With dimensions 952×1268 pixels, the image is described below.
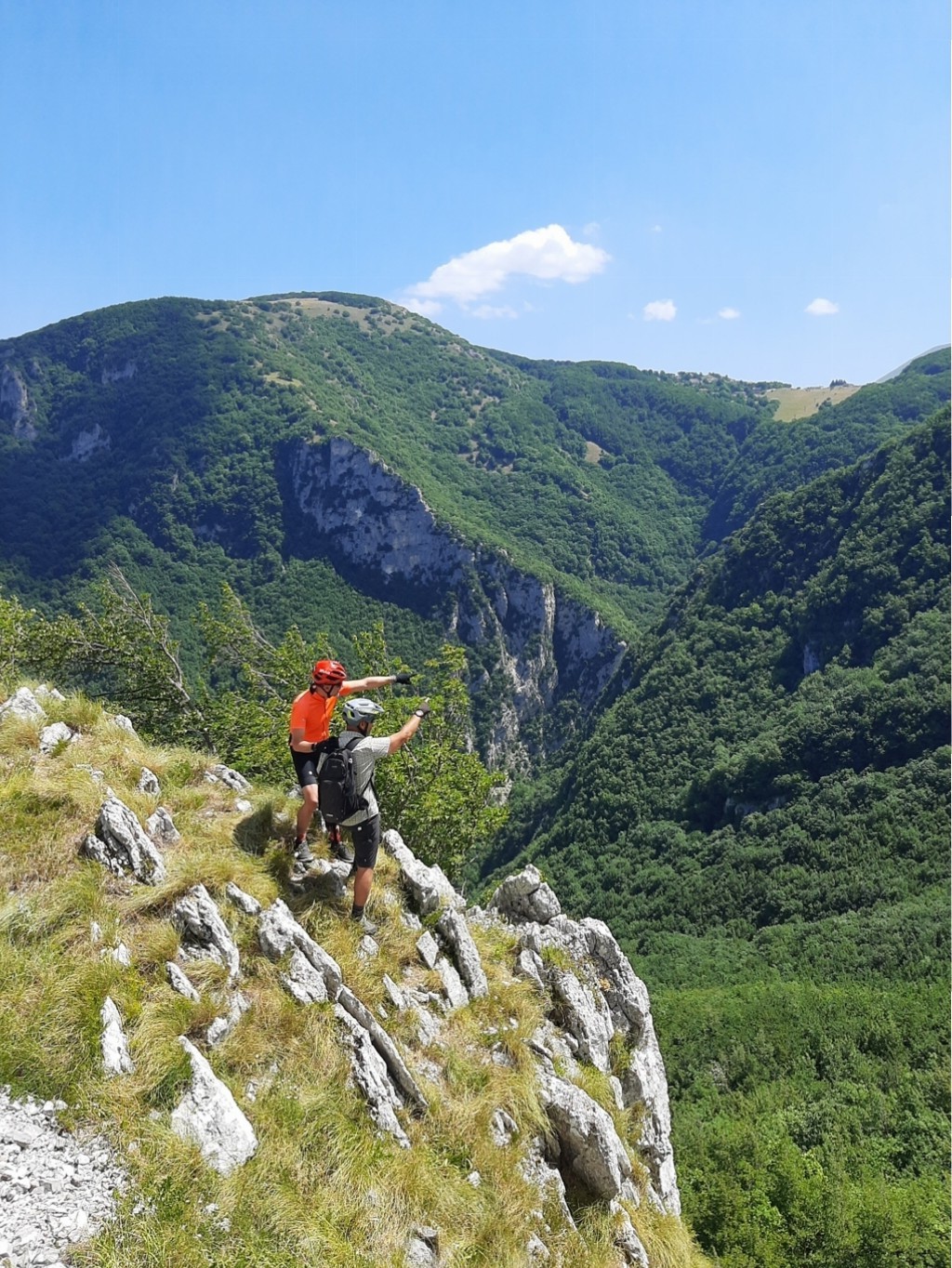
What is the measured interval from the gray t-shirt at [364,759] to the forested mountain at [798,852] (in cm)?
1936

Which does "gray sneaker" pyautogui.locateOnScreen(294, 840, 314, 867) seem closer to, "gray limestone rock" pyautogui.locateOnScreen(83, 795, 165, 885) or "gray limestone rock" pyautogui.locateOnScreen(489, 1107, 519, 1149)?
"gray limestone rock" pyautogui.locateOnScreen(83, 795, 165, 885)

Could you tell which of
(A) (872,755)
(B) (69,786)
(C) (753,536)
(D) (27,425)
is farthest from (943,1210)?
(D) (27,425)

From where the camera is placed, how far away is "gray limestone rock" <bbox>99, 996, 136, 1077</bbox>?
15.7 feet

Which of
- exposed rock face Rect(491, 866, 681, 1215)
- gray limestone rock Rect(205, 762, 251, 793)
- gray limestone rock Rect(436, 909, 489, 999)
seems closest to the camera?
gray limestone rock Rect(436, 909, 489, 999)

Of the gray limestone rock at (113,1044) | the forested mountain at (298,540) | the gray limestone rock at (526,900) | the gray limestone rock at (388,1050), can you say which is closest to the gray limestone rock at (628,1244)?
the gray limestone rock at (388,1050)

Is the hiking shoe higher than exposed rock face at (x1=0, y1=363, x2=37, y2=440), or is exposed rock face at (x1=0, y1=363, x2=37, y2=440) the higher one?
exposed rock face at (x1=0, y1=363, x2=37, y2=440)

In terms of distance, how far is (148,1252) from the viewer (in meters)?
3.66

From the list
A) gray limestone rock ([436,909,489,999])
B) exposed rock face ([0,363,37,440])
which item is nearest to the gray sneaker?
gray limestone rock ([436,909,489,999])

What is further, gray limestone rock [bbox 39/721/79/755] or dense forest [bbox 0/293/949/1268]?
dense forest [bbox 0/293/949/1268]

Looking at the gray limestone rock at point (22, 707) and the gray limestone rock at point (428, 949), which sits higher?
the gray limestone rock at point (22, 707)

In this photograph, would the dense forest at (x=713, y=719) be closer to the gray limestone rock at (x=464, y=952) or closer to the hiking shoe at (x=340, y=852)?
the hiking shoe at (x=340, y=852)

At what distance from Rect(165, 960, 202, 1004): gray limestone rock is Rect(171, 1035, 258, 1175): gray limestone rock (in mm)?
744

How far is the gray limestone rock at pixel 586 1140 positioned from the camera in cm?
661

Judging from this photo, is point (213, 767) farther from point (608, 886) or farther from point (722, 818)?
point (722, 818)
